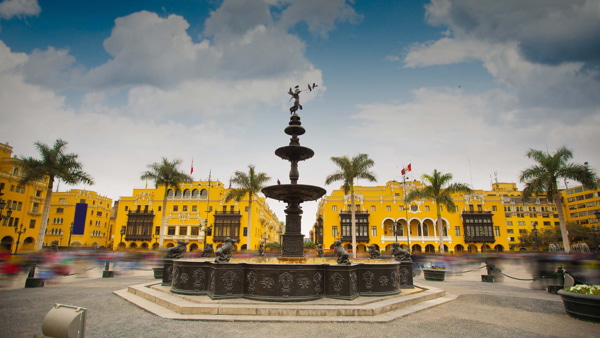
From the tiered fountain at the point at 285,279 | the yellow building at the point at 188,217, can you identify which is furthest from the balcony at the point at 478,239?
the tiered fountain at the point at 285,279

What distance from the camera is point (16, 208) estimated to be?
1754 inches

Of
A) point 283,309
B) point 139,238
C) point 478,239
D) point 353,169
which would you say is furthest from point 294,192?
point 139,238

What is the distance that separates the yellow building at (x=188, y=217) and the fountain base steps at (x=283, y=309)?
4840 cm

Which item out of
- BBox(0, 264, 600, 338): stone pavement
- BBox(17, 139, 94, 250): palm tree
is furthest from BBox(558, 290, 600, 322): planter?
BBox(17, 139, 94, 250): palm tree

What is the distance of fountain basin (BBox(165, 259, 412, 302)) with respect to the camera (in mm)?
7816

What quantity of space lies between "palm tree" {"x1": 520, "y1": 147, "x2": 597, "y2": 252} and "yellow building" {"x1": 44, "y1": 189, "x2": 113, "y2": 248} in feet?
233

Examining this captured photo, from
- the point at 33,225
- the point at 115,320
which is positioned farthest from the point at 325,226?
the point at 115,320

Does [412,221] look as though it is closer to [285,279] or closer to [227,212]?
[227,212]

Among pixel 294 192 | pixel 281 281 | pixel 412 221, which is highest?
pixel 412 221

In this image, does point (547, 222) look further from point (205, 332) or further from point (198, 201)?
point (205, 332)

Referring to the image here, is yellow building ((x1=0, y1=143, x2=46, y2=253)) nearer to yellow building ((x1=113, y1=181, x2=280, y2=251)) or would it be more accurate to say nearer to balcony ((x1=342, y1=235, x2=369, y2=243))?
yellow building ((x1=113, y1=181, x2=280, y2=251))

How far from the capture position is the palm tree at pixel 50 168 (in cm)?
2877

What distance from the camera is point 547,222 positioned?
80125mm

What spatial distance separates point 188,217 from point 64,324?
193 feet
